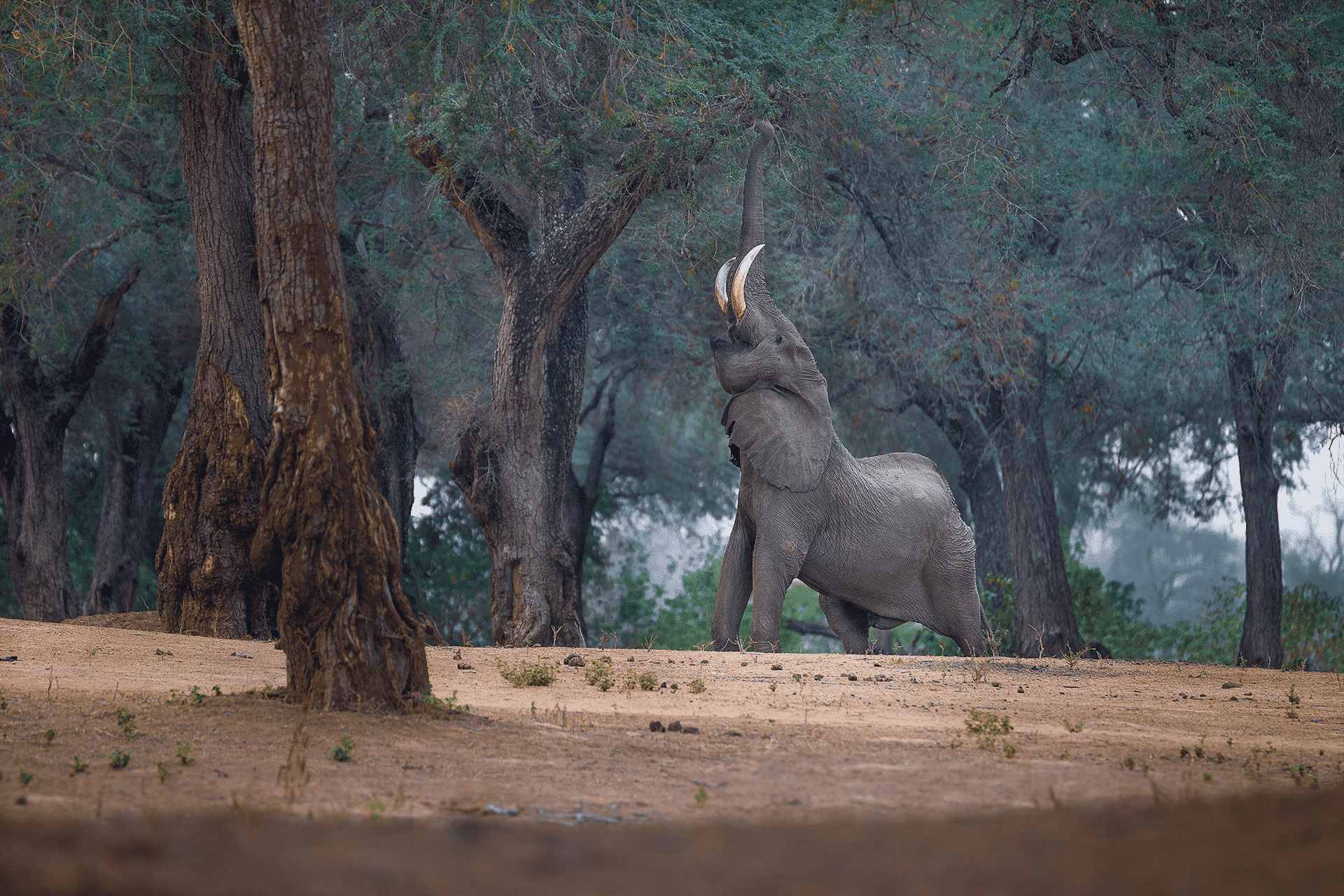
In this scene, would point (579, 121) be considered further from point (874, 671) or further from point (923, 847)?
point (923, 847)

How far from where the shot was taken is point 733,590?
9.20 meters

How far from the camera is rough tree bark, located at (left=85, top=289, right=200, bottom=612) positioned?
15.1m

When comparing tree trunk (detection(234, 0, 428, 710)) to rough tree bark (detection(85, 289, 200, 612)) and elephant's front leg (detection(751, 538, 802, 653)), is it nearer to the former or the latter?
elephant's front leg (detection(751, 538, 802, 653))

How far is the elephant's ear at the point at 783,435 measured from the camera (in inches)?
355

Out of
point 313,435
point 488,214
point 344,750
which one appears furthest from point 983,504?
point 344,750

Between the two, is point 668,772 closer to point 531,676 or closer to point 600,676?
point 600,676

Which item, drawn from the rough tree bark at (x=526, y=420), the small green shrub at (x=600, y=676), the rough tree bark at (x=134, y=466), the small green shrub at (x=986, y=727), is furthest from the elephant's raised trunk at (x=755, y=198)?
the rough tree bark at (x=134, y=466)

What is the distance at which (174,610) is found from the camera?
856 cm

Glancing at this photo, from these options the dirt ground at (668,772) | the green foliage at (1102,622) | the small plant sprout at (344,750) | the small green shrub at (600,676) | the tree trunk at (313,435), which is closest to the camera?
the dirt ground at (668,772)

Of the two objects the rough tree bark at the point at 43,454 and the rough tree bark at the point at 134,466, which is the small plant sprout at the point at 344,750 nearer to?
the rough tree bark at the point at 43,454

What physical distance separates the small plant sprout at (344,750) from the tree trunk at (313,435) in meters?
0.75

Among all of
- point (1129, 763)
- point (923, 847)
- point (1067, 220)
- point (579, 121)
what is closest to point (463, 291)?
point (579, 121)

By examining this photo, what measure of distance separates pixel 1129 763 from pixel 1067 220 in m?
11.2

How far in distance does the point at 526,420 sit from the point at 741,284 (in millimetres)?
2496
